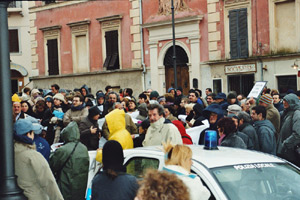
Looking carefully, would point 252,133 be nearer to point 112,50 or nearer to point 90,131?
point 90,131

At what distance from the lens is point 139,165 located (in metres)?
6.76

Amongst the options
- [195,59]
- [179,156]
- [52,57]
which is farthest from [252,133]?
[52,57]

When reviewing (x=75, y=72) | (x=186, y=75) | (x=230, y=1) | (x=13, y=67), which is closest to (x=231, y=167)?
(x=230, y=1)

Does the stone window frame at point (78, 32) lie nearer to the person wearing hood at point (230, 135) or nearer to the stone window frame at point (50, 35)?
the stone window frame at point (50, 35)

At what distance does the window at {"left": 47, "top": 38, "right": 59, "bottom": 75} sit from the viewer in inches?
1279

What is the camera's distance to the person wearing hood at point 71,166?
7.96m

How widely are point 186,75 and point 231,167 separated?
68.0 feet

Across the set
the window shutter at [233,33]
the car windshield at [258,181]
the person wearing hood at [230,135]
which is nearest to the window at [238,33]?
the window shutter at [233,33]

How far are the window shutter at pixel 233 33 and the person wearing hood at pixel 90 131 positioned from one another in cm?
1483

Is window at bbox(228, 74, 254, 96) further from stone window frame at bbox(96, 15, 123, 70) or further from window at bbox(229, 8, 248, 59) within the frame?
stone window frame at bbox(96, 15, 123, 70)

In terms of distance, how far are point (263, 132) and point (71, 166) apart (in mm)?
3293

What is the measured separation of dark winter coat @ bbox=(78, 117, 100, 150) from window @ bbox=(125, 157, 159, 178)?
3177 millimetres

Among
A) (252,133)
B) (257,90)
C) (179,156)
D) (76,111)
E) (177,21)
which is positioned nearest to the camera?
(179,156)

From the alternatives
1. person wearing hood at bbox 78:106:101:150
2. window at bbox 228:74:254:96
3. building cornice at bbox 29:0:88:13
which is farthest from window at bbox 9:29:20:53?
person wearing hood at bbox 78:106:101:150
